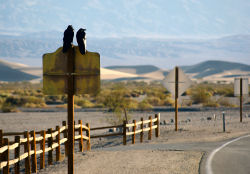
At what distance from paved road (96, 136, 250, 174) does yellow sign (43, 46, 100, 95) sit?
4.12 m

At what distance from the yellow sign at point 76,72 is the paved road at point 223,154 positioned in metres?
4.12

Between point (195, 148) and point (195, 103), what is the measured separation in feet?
114

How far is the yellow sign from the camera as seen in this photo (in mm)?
9344

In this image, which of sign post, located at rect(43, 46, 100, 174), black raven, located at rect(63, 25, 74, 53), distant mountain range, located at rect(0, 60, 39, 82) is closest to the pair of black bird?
black raven, located at rect(63, 25, 74, 53)

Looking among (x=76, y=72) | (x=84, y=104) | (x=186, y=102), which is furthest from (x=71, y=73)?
(x=186, y=102)

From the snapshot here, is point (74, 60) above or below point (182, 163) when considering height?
above

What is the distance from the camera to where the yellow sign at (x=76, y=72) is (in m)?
9.34

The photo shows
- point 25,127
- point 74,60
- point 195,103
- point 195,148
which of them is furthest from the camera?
point 195,103

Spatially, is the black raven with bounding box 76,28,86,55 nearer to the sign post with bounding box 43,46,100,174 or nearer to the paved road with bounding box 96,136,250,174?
the sign post with bounding box 43,46,100,174

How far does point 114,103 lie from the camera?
34.3m

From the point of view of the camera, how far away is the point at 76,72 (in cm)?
934

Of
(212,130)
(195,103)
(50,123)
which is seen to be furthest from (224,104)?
(212,130)

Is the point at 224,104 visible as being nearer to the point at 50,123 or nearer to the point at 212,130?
the point at 50,123

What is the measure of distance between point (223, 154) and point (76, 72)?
7069mm
